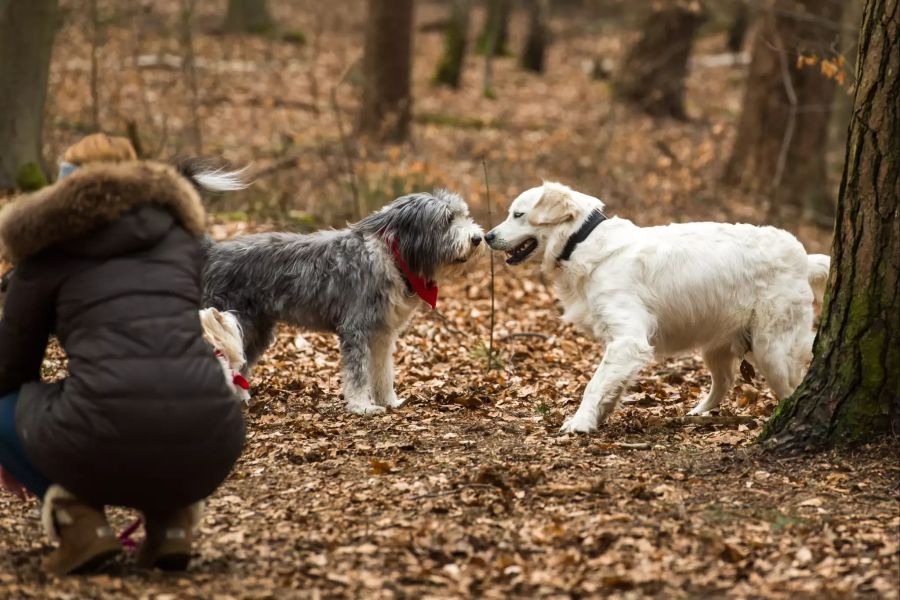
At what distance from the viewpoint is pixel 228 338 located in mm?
7641

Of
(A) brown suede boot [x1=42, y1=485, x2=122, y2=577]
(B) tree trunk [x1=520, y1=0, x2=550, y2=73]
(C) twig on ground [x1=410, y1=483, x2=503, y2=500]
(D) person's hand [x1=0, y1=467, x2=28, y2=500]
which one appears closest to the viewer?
(A) brown suede boot [x1=42, y1=485, x2=122, y2=577]

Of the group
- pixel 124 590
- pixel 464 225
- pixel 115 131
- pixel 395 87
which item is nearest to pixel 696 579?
pixel 124 590

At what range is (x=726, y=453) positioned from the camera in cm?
622

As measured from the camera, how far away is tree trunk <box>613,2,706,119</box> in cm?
2328

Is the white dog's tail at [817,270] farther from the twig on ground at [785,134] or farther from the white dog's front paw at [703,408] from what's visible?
the twig on ground at [785,134]

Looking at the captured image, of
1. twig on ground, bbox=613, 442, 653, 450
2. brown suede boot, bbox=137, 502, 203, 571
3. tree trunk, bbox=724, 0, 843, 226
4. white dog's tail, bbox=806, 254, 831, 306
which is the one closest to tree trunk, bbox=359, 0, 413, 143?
tree trunk, bbox=724, 0, 843, 226

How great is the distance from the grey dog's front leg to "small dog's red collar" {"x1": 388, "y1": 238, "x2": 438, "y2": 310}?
0.54 metres

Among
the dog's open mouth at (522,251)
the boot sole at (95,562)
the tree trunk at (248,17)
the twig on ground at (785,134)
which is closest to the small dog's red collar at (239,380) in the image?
the dog's open mouth at (522,251)

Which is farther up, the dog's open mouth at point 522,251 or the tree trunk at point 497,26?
the tree trunk at point 497,26

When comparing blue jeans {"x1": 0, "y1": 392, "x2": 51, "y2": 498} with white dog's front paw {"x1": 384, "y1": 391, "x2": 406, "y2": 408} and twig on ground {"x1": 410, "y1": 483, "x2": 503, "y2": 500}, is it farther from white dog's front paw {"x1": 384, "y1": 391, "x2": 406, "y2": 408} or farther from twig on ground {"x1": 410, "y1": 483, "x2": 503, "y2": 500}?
white dog's front paw {"x1": 384, "y1": 391, "x2": 406, "y2": 408}

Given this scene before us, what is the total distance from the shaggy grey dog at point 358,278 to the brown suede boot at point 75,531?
3.36 m

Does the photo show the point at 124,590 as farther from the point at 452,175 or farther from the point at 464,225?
the point at 452,175

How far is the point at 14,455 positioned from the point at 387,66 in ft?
51.9

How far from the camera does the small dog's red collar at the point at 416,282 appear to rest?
7.98 m
